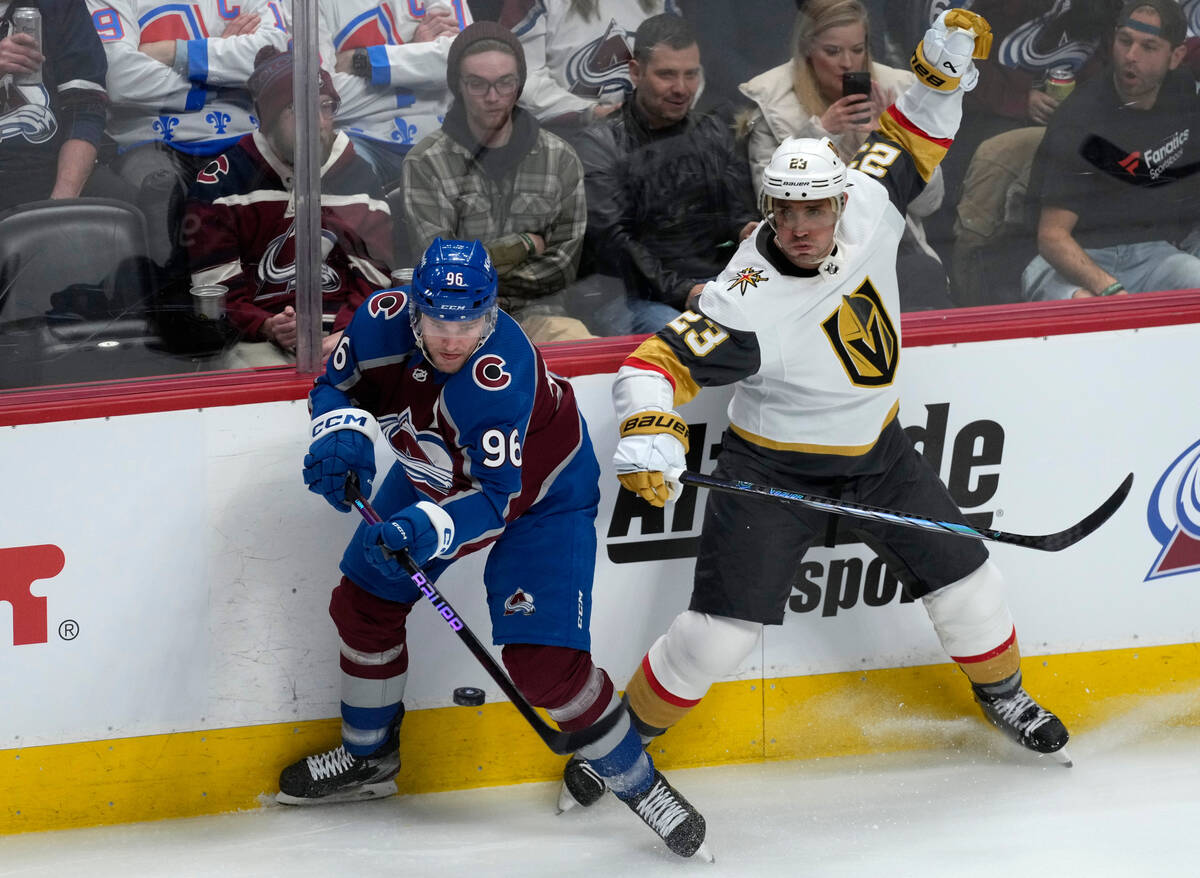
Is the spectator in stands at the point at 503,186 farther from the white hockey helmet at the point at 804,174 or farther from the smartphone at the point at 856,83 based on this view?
the smartphone at the point at 856,83

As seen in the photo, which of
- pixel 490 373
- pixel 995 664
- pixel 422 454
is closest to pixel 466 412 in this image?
pixel 490 373

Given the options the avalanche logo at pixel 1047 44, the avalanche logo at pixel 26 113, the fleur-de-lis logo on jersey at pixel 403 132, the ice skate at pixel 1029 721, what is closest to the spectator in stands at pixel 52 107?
the avalanche logo at pixel 26 113

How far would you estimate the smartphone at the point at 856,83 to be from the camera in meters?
2.96

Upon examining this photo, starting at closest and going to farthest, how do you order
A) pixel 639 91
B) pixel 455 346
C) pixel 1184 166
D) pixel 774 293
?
pixel 455 346 < pixel 774 293 < pixel 639 91 < pixel 1184 166

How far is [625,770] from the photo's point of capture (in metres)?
2.71

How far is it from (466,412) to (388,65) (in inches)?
28.3

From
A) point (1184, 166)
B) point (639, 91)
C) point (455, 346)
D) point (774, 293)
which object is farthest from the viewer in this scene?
point (1184, 166)

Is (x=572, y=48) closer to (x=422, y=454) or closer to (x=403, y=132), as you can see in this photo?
(x=403, y=132)

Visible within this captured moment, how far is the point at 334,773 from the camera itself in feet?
9.46

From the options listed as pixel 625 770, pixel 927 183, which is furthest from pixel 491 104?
pixel 625 770

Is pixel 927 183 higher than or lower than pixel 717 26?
lower

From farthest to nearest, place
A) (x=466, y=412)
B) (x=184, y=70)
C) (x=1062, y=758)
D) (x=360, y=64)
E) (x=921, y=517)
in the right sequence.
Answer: (x=1062, y=758) < (x=921, y=517) < (x=360, y=64) < (x=184, y=70) < (x=466, y=412)

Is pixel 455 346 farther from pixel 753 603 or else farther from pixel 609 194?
pixel 753 603

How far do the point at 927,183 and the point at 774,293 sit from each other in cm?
51
